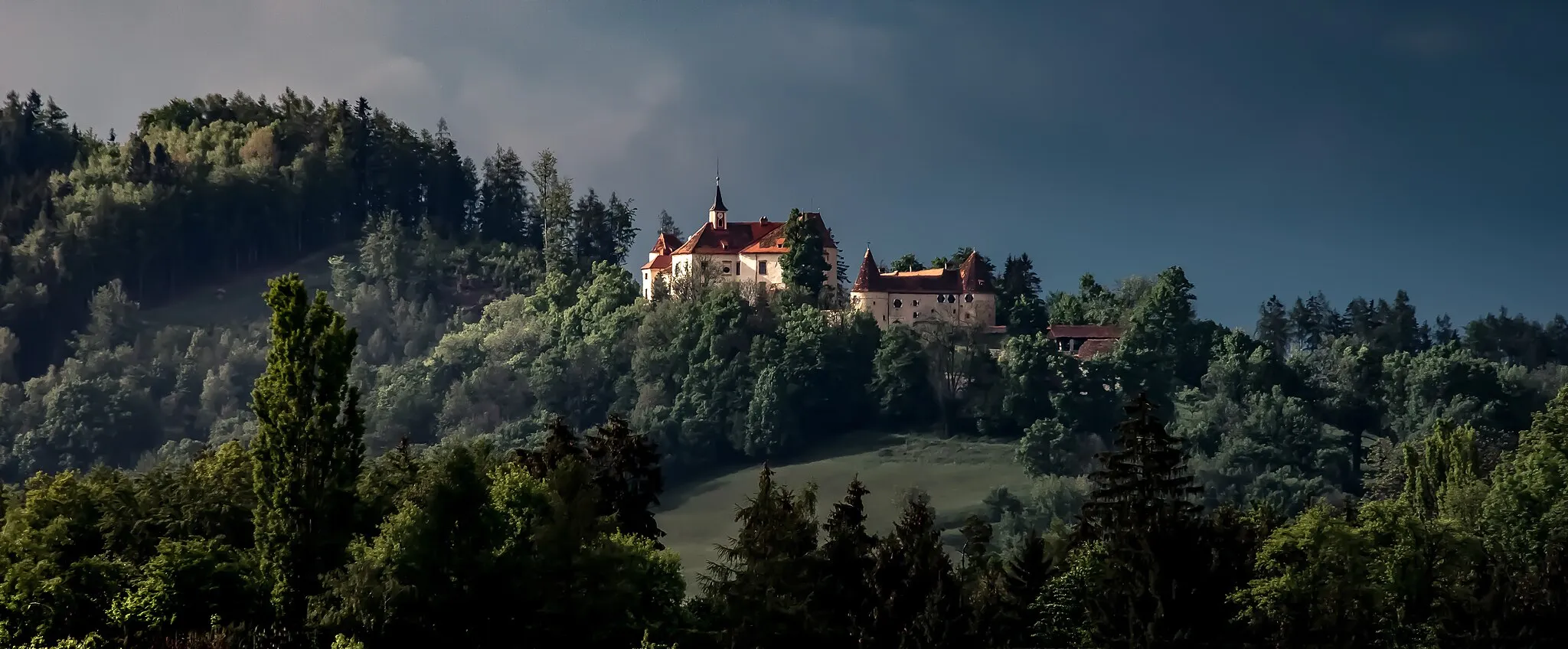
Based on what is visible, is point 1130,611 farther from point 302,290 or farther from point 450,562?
point 302,290

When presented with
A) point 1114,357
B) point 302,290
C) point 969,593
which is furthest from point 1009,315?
point 302,290

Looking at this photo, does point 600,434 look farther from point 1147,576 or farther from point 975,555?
point 1147,576

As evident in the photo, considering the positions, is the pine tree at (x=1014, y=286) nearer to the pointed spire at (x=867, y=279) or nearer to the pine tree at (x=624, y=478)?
the pointed spire at (x=867, y=279)

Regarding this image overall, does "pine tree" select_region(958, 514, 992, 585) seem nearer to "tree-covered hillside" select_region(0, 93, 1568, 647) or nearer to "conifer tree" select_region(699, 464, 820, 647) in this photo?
"tree-covered hillside" select_region(0, 93, 1568, 647)

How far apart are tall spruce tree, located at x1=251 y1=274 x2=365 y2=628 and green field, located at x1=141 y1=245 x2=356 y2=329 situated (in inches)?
5009

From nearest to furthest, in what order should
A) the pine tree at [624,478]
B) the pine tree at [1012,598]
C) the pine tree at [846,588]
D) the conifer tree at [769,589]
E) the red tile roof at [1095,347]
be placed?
the conifer tree at [769,589] < the pine tree at [846,588] < the pine tree at [1012,598] < the pine tree at [624,478] < the red tile roof at [1095,347]

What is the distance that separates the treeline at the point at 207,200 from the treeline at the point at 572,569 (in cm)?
12066

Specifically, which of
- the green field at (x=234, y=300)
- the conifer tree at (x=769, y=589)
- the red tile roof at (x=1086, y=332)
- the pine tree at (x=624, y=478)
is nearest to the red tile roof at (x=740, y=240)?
the red tile roof at (x=1086, y=332)

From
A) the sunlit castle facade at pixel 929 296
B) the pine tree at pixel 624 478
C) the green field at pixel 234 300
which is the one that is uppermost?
the green field at pixel 234 300

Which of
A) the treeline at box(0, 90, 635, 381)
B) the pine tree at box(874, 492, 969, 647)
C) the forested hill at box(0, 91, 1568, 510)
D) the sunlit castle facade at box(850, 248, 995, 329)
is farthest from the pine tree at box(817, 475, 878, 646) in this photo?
the treeline at box(0, 90, 635, 381)

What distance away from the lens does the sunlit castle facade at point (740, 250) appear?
138m

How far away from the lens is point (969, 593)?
51781 mm

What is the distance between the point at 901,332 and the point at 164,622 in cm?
8947

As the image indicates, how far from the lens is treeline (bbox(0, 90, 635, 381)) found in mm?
174375
